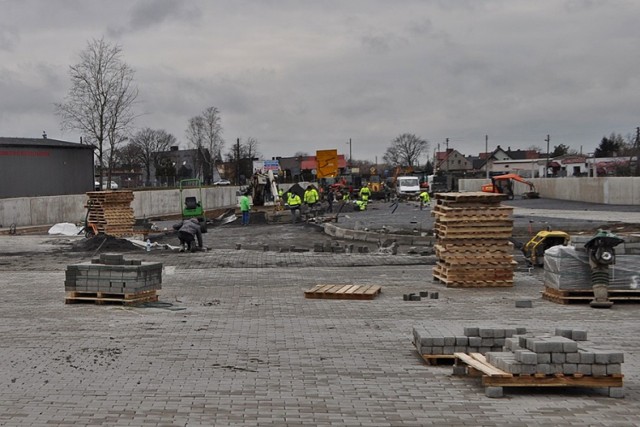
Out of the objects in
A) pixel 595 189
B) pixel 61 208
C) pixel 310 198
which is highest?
pixel 595 189

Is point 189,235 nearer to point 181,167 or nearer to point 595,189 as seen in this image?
point 595,189

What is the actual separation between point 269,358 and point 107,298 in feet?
17.3

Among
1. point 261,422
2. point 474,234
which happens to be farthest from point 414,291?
point 261,422

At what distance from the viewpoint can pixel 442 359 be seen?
923 cm

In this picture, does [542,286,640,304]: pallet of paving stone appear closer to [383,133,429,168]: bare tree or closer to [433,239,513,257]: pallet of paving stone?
[433,239,513,257]: pallet of paving stone

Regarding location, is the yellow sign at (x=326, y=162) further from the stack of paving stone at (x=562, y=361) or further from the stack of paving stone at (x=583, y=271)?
the stack of paving stone at (x=562, y=361)

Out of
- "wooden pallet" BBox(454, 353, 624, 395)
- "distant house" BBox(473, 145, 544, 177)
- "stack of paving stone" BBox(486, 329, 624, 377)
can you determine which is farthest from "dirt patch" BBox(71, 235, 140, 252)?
"distant house" BBox(473, 145, 544, 177)

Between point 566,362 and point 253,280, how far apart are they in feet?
36.1

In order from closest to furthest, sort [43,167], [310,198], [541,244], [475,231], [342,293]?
[342,293]
[475,231]
[541,244]
[310,198]
[43,167]

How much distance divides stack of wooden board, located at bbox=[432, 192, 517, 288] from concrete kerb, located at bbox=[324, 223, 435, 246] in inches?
362

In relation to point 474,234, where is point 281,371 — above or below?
below

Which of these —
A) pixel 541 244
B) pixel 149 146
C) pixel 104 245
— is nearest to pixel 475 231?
pixel 541 244

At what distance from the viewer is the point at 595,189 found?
4869 centimetres

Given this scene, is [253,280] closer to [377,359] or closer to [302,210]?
[377,359]
